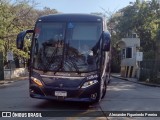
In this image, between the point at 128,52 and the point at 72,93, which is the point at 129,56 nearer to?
the point at 128,52

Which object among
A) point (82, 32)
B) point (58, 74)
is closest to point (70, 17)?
point (82, 32)

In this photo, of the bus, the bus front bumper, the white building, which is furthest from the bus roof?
the white building

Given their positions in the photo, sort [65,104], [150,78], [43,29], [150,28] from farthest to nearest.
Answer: [150,28] → [150,78] → [65,104] → [43,29]

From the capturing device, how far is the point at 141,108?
14.3 m

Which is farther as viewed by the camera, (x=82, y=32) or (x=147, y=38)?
(x=147, y=38)

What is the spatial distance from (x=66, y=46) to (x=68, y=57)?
417mm

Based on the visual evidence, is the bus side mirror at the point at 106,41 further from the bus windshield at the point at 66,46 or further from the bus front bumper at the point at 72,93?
the bus front bumper at the point at 72,93

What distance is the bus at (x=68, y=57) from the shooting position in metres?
13.3

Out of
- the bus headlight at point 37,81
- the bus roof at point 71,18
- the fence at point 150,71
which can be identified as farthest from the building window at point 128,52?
the bus headlight at point 37,81

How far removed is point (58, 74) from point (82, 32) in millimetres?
1787

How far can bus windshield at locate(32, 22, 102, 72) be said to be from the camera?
13578 mm

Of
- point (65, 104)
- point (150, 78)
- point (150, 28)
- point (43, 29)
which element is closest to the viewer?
point (43, 29)

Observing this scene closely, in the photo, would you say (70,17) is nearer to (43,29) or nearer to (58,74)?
(43,29)

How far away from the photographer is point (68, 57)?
13648mm
